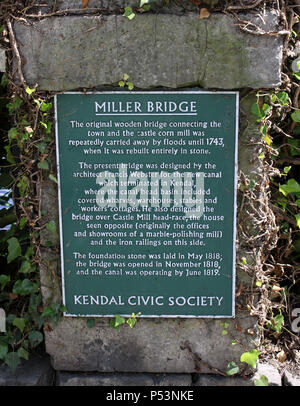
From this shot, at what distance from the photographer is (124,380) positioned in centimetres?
239

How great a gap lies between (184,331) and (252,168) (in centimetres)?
87

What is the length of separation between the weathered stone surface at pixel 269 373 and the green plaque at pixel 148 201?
0.39 meters

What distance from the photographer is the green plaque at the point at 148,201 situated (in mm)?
2182

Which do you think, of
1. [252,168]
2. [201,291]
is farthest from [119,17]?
[201,291]

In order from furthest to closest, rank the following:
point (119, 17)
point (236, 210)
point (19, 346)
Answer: point (19, 346) → point (236, 210) → point (119, 17)

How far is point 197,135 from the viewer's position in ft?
7.16

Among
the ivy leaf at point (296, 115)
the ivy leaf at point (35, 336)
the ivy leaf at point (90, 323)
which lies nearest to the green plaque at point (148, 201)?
the ivy leaf at point (90, 323)

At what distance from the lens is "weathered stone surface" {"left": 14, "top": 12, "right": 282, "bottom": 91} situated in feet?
6.88

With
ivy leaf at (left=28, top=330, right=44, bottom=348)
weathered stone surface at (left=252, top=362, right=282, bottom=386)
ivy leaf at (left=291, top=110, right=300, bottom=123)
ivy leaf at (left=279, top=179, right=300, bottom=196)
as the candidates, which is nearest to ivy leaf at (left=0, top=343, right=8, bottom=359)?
ivy leaf at (left=28, top=330, right=44, bottom=348)

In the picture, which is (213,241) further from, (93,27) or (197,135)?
(93,27)

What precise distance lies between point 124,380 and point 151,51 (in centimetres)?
160

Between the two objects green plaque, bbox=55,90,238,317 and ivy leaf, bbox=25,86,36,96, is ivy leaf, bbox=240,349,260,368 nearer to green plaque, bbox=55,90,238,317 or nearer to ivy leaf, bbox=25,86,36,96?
green plaque, bbox=55,90,238,317

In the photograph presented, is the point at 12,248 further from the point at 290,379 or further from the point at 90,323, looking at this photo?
the point at 290,379

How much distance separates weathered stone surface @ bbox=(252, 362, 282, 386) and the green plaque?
15.2 inches
